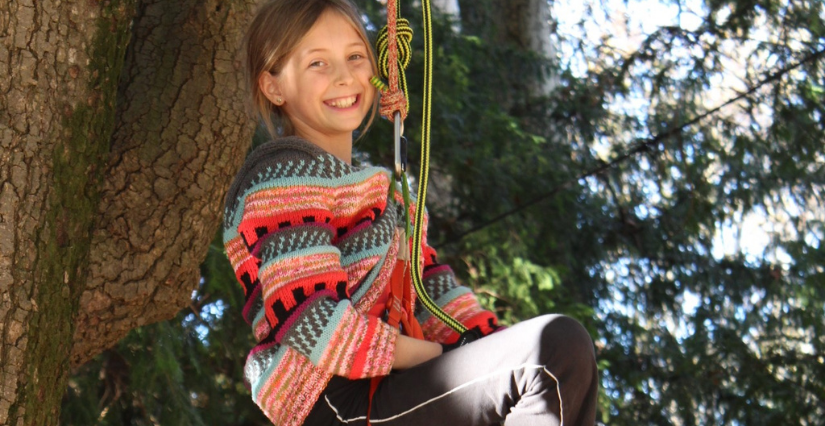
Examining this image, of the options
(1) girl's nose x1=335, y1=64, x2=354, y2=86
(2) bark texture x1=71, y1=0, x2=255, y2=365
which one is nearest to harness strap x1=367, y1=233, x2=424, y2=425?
(1) girl's nose x1=335, y1=64, x2=354, y2=86

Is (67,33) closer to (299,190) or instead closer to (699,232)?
(299,190)

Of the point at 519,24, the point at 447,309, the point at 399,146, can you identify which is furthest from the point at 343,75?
the point at 519,24

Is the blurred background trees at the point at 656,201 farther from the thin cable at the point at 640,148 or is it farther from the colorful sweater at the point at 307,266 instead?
the colorful sweater at the point at 307,266

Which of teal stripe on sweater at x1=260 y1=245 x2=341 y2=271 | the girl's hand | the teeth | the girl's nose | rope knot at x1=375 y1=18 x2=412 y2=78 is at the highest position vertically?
rope knot at x1=375 y1=18 x2=412 y2=78

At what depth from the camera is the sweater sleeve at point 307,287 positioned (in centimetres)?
204

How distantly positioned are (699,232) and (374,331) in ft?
16.3

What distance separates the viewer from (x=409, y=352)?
2.13m

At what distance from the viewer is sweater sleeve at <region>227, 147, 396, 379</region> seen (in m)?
2.04

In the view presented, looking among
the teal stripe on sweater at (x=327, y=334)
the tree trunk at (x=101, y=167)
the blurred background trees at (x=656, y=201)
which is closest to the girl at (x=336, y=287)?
the teal stripe on sweater at (x=327, y=334)

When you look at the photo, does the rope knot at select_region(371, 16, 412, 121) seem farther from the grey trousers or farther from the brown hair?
the grey trousers

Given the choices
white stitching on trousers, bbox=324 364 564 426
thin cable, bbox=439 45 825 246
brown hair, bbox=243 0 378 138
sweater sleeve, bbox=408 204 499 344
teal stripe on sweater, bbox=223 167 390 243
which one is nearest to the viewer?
white stitching on trousers, bbox=324 364 564 426

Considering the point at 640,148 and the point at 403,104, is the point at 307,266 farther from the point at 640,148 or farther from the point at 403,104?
the point at 640,148

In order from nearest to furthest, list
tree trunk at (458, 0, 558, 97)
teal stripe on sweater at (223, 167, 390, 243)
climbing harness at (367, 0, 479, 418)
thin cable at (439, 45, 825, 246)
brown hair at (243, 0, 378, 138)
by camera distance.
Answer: teal stripe on sweater at (223, 167, 390, 243)
climbing harness at (367, 0, 479, 418)
brown hair at (243, 0, 378, 138)
thin cable at (439, 45, 825, 246)
tree trunk at (458, 0, 558, 97)

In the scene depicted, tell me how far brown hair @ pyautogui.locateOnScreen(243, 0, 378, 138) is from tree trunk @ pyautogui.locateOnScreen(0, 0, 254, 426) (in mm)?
312
